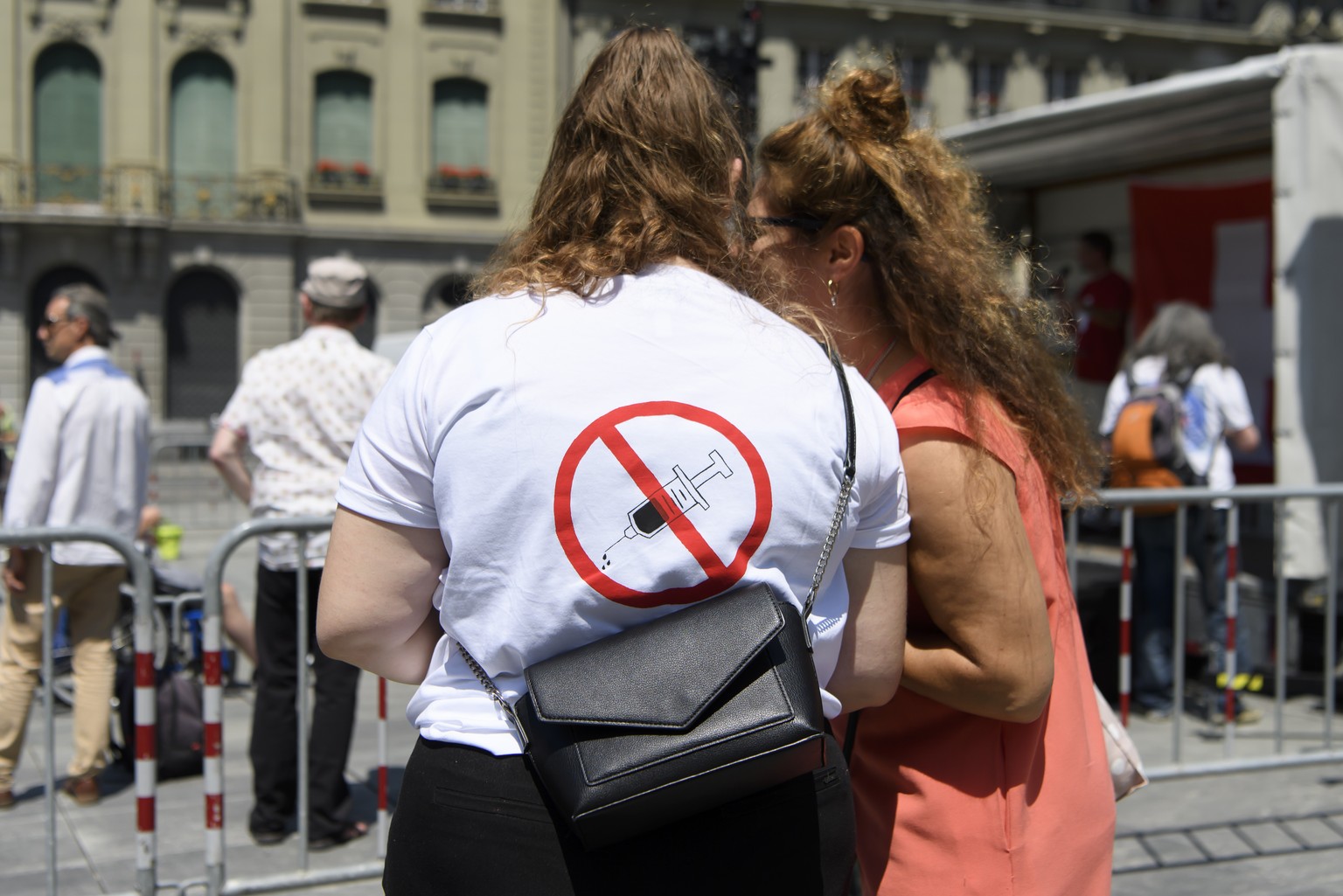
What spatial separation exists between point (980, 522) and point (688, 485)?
0.48 meters

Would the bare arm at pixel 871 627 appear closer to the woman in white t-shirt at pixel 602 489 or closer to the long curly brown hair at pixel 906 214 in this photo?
the woman in white t-shirt at pixel 602 489

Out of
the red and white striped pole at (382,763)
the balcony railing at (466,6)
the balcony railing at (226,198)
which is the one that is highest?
the balcony railing at (466,6)

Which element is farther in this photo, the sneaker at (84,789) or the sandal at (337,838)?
the sneaker at (84,789)

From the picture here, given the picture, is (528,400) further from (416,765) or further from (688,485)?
(416,765)

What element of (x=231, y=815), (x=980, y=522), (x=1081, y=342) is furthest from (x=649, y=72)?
(x=1081, y=342)

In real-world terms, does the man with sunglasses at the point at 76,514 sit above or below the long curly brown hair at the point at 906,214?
below

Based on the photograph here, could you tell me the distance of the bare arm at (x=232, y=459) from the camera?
4.80 m

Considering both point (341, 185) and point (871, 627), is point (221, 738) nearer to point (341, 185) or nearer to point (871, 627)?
point (871, 627)

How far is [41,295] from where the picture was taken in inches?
1073

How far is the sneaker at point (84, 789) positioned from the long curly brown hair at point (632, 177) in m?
4.16

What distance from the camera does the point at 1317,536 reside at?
579 centimetres

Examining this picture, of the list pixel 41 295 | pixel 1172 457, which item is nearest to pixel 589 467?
pixel 1172 457

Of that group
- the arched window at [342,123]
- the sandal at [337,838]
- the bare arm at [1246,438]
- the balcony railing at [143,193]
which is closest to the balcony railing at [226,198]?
the balcony railing at [143,193]

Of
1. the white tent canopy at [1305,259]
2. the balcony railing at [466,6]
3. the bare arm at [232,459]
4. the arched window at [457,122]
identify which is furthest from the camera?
the arched window at [457,122]
